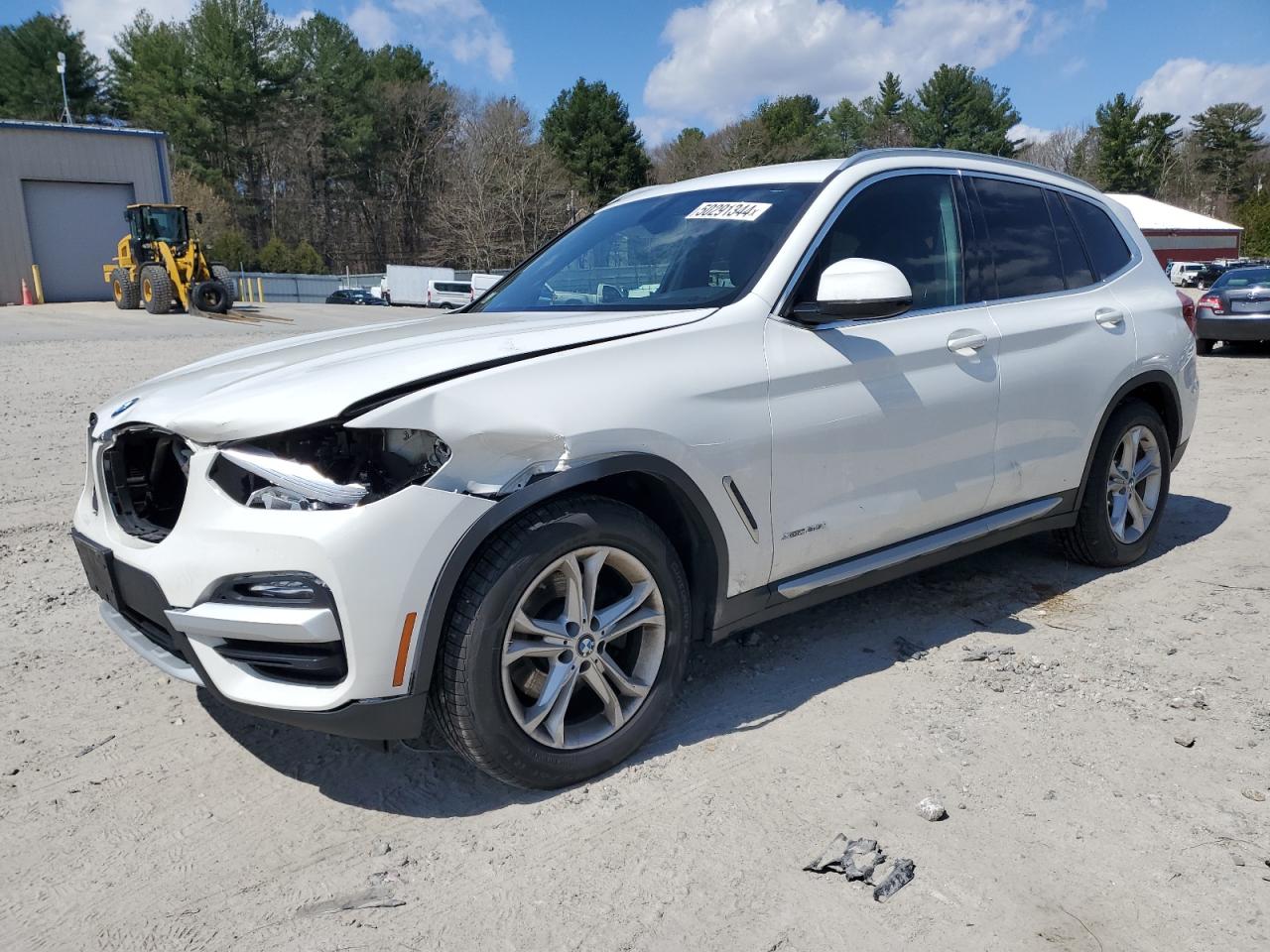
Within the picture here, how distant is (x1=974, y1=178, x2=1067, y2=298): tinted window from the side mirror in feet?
3.64

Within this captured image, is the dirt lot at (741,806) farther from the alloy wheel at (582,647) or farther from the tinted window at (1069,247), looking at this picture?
the tinted window at (1069,247)

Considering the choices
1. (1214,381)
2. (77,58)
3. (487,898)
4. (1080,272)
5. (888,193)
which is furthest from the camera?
(77,58)

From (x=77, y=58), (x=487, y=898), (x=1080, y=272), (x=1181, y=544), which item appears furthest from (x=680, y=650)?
(x=77, y=58)

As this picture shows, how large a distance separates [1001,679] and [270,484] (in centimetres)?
260

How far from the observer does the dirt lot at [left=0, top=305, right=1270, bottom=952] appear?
2.27m

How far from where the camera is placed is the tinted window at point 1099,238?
4.56 meters

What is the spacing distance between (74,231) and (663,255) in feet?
132

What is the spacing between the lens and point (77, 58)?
56.9 metres

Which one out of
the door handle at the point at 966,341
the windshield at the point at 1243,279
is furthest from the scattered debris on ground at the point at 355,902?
the windshield at the point at 1243,279

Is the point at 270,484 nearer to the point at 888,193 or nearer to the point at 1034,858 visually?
the point at 1034,858

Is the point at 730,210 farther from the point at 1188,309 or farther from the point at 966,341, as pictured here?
the point at 1188,309

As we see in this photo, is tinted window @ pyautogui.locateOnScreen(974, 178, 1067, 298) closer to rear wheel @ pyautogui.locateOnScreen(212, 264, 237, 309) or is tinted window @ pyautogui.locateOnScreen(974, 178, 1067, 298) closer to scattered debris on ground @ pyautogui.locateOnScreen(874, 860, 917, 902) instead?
scattered debris on ground @ pyautogui.locateOnScreen(874, 860, 917, 902)

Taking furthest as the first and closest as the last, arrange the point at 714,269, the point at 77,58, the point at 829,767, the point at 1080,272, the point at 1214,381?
the point at 77,58 → the point at 1214,381 → the point at 1080,272 → the point at 714,269 → the point at 829,767

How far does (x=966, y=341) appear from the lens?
369 cm
